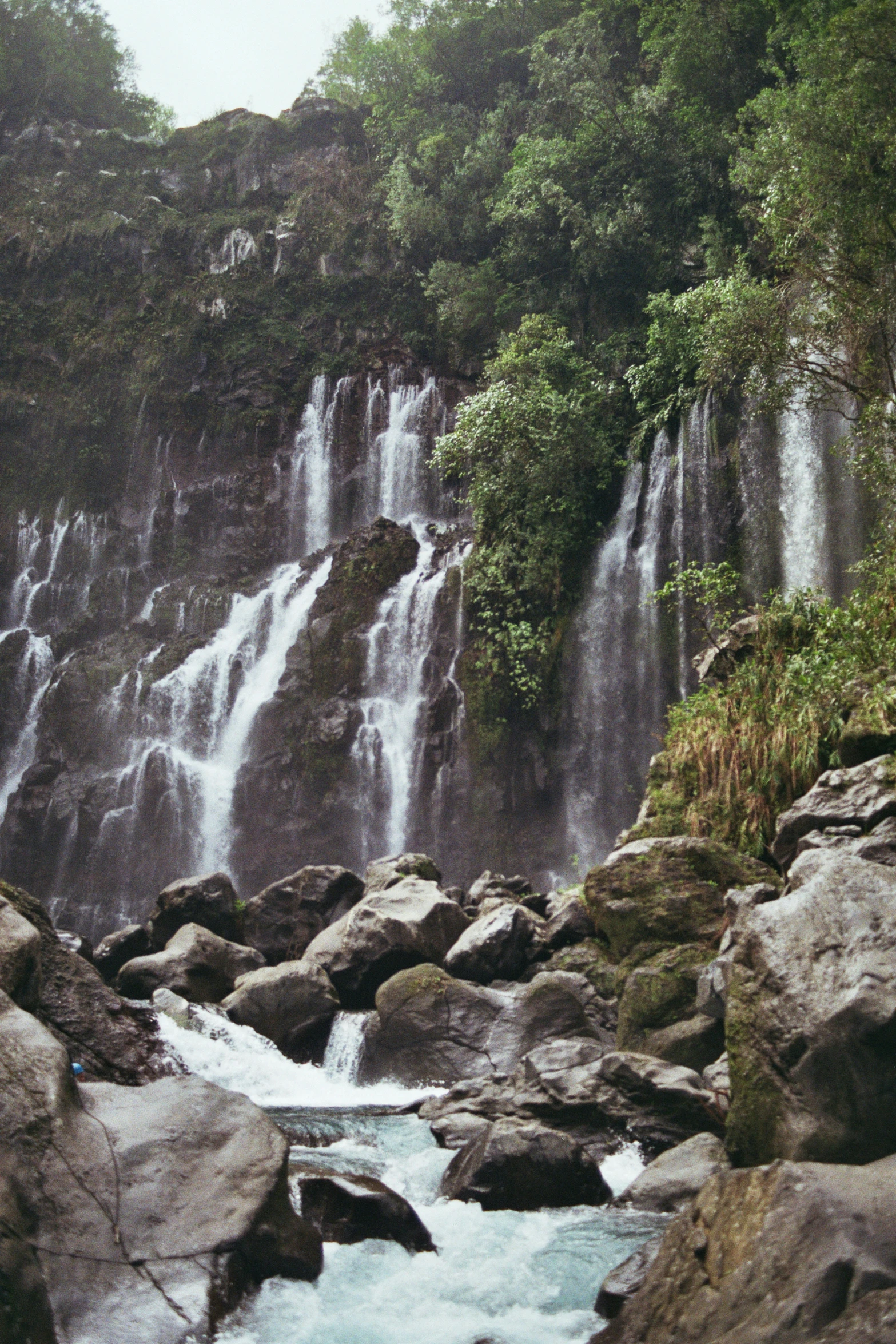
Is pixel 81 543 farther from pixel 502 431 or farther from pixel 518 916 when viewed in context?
pixel 518 916

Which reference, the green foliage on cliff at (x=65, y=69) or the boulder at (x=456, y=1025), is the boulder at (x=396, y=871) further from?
the green foliage on cliff at (x=65, y=69)

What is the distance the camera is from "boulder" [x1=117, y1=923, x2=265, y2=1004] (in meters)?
11.5

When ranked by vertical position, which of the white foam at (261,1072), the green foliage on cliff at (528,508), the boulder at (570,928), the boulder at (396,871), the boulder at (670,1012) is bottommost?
the white foam at (261,1072)

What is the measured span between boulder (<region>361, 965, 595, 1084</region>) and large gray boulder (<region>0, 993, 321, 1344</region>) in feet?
14.1

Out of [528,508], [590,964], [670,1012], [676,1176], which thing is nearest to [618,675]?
[528,508]

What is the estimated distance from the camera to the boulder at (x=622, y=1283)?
466cm

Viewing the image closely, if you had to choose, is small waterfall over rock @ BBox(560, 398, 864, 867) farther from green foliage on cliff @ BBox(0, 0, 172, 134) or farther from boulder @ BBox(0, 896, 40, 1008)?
green foliage on cliff @ BBox(0, 0, 172, 134)

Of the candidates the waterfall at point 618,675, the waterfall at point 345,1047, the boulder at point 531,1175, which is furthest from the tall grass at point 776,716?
the waterfall at point 618,675

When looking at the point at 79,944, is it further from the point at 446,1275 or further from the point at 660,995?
the point at 446,1275

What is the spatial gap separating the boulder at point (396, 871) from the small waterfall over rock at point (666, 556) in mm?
4069

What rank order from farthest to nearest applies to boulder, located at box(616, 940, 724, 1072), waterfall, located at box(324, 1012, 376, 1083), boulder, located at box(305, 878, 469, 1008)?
boulder, located at box(305, 878, 469, 1008)
waterfall, located at box(324, 1012, 376, 1083)
boulder, located at box(616, 940, 724, 1072)

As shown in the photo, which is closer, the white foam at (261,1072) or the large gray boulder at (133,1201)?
the large gray boulder at (133,1201)

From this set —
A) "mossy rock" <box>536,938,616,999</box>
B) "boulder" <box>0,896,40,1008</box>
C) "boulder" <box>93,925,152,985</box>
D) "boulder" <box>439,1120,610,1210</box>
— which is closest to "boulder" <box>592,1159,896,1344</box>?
"boulder" <box>439,1120,610,1210</box>

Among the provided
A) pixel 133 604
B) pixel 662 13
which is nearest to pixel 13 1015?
pixel 133 604
